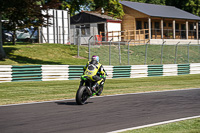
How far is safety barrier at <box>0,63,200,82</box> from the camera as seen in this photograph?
18469 mm

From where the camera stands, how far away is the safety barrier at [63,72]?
18469 millimetres

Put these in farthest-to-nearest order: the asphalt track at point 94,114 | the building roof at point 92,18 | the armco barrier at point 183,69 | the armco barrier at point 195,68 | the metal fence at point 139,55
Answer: the building roof at point 92,18, the metal fence at point 139,55, the armco barrier at point 195,68, the armco barrier at point 183,69, the asphalt track at point 94,114

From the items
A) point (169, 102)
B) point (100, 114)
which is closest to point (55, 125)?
point (100, 114)

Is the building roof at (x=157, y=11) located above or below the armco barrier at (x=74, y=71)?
above

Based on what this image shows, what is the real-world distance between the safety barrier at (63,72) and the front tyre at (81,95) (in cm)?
873

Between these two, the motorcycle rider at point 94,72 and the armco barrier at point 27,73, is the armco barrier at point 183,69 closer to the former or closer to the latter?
the armco barrier at point 27,73

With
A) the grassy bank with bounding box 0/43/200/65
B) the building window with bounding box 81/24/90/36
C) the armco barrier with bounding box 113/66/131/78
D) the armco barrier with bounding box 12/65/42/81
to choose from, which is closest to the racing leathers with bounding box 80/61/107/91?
the armco barrier with bounding box 12/65/42/81

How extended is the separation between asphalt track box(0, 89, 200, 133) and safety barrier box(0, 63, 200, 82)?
7.89 m

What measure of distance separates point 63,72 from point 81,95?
9840mm

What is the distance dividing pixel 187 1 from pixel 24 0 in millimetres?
44345

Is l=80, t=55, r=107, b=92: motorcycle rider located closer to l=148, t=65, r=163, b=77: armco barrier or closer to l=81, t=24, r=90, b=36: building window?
l=148, t=65, r=163, b=77: armco barrier

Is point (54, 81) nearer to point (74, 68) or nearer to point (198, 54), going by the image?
point (74, 68)

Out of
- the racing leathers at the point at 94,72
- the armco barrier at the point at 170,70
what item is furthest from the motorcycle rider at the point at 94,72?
the armco barrier at the point at 170,70

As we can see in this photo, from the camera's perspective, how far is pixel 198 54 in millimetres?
38188
